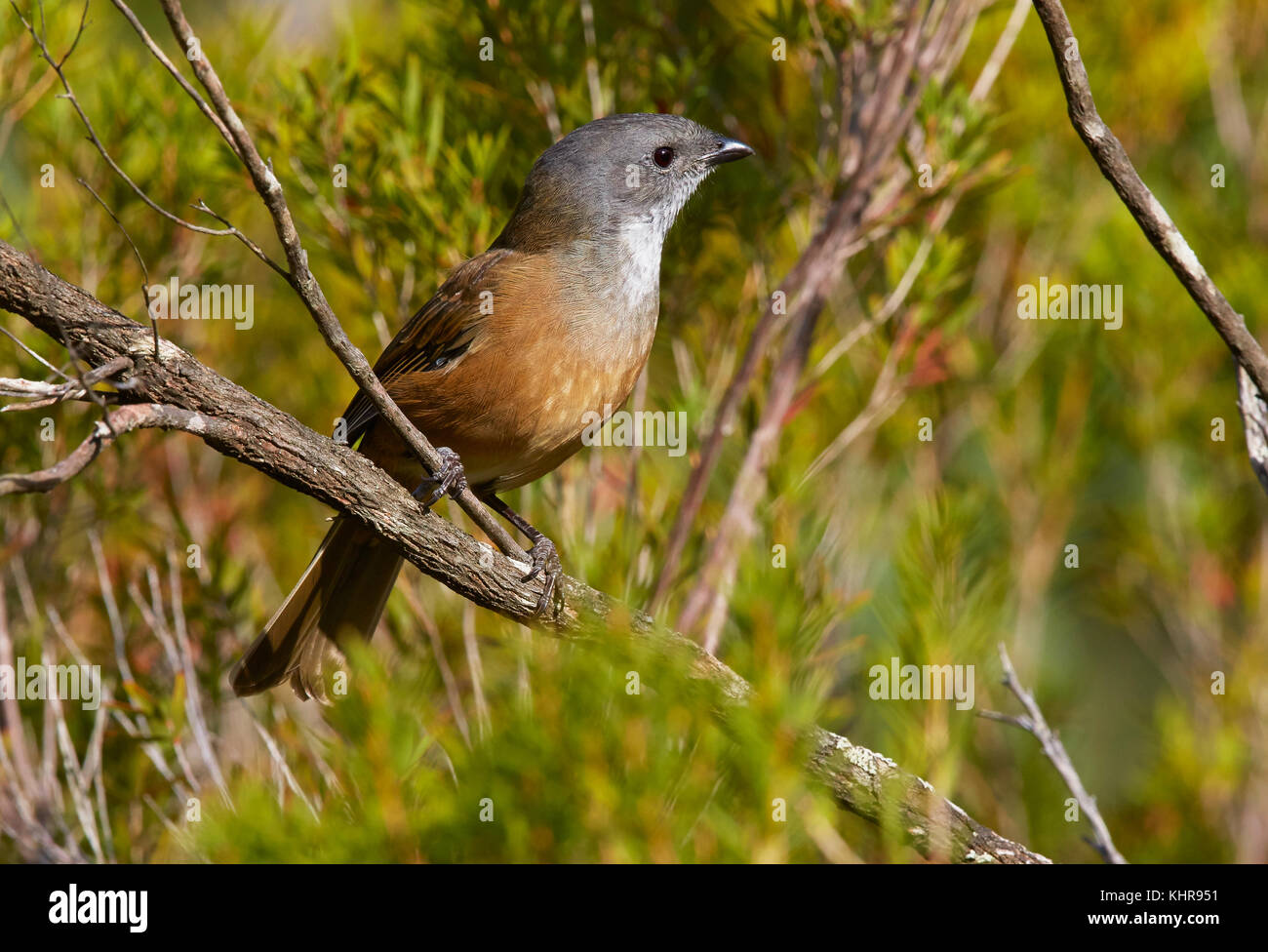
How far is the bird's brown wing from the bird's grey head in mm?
195

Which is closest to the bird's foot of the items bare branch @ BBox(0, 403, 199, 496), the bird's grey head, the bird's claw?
the bird's claw

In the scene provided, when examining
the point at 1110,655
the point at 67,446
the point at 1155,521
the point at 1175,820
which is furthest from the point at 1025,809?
the point at 67,446

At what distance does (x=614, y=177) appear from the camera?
4.26 meters

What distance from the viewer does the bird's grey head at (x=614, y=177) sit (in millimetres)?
4203

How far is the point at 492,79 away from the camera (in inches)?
190

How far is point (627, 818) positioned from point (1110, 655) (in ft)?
23.4

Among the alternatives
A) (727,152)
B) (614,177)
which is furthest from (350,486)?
(727,152)

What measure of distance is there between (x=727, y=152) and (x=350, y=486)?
2143mm

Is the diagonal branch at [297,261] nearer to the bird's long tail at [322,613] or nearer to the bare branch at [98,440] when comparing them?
the bare branch at [98,440]

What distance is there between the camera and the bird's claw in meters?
3.32

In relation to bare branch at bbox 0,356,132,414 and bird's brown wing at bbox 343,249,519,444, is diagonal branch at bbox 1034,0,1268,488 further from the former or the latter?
bare branch at bbox 0,356,132,414

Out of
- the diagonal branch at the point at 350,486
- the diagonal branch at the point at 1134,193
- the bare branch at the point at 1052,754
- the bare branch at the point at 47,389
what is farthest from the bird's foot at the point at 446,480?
the diagonal branch at the point at 1134,193

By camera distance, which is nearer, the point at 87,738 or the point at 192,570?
the point at 87,738
